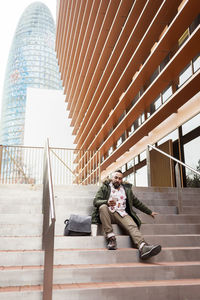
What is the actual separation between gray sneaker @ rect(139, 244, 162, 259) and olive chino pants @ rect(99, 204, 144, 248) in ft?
0.60

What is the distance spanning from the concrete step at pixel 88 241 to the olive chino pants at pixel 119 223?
16 centimetres

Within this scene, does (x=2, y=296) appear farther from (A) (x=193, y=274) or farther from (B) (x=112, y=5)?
(B) (x=112, y=5)

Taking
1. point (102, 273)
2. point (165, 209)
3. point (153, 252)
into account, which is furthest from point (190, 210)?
point (102, 273)

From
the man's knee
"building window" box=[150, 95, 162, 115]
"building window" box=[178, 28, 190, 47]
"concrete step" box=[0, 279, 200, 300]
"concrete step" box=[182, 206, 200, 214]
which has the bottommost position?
"concrete step" box=[0, 279, 200, 300]

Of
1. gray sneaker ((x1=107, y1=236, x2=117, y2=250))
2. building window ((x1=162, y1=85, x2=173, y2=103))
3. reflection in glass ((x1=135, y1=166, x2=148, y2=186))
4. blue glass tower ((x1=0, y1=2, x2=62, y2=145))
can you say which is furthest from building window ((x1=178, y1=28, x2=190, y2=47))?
blue glass tower ((x1=0, y1=2, x2=62, y2=145))

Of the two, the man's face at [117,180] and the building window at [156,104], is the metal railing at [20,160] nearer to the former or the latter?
the building window at [156,104]

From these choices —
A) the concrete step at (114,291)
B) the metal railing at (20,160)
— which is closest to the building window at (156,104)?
the metal railing at (20,160)

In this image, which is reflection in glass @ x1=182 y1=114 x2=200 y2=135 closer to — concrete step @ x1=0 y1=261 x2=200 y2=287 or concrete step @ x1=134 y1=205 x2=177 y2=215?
concrete step @ x1=134 y1=205 x2=177 y2=215

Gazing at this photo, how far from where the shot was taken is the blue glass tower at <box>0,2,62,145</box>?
89.0 metres

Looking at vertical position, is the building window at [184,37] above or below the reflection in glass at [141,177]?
above

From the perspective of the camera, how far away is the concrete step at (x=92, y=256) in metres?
3.67

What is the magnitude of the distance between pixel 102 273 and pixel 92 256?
392 mm

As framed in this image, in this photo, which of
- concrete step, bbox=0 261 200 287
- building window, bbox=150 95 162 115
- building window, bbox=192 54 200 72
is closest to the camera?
concrete step, bbox=0 261 200 287

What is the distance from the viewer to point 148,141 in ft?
43.4
